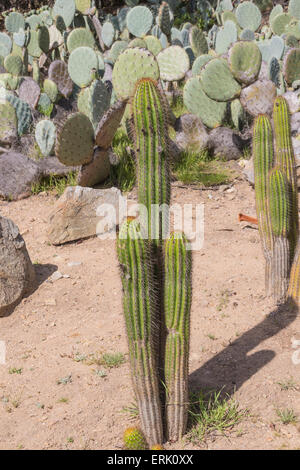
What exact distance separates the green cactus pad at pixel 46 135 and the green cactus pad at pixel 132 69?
0.80 meters

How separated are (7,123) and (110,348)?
361 centimetres

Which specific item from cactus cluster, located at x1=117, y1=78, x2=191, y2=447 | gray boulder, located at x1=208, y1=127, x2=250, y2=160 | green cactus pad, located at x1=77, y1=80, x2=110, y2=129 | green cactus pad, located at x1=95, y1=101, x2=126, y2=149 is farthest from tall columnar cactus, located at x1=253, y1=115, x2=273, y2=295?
green cactus pad, located at x1=77, y1=80, x2=110, y2=129

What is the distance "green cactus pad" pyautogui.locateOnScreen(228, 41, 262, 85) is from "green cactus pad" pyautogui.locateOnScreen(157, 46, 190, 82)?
129 centimetres

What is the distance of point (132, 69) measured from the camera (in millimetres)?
5992

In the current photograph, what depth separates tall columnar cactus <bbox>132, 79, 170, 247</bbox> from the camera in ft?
8.38

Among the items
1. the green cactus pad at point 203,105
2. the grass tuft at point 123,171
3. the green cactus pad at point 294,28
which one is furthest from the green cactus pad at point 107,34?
the grass tuft at point 123,171

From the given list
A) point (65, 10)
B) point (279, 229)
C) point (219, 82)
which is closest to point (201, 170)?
point (219, 82)

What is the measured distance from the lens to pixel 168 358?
2709 mm

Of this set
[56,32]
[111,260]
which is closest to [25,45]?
[56,32]

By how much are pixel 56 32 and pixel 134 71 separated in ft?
15.7

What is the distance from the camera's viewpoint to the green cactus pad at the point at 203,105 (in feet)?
21.9

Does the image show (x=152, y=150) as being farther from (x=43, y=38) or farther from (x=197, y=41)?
(x=43, y=38)

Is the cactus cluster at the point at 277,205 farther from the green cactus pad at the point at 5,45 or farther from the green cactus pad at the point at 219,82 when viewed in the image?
the green cactus pad at the point at 5,45

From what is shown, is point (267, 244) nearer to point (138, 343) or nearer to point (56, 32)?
point (138, 343)
